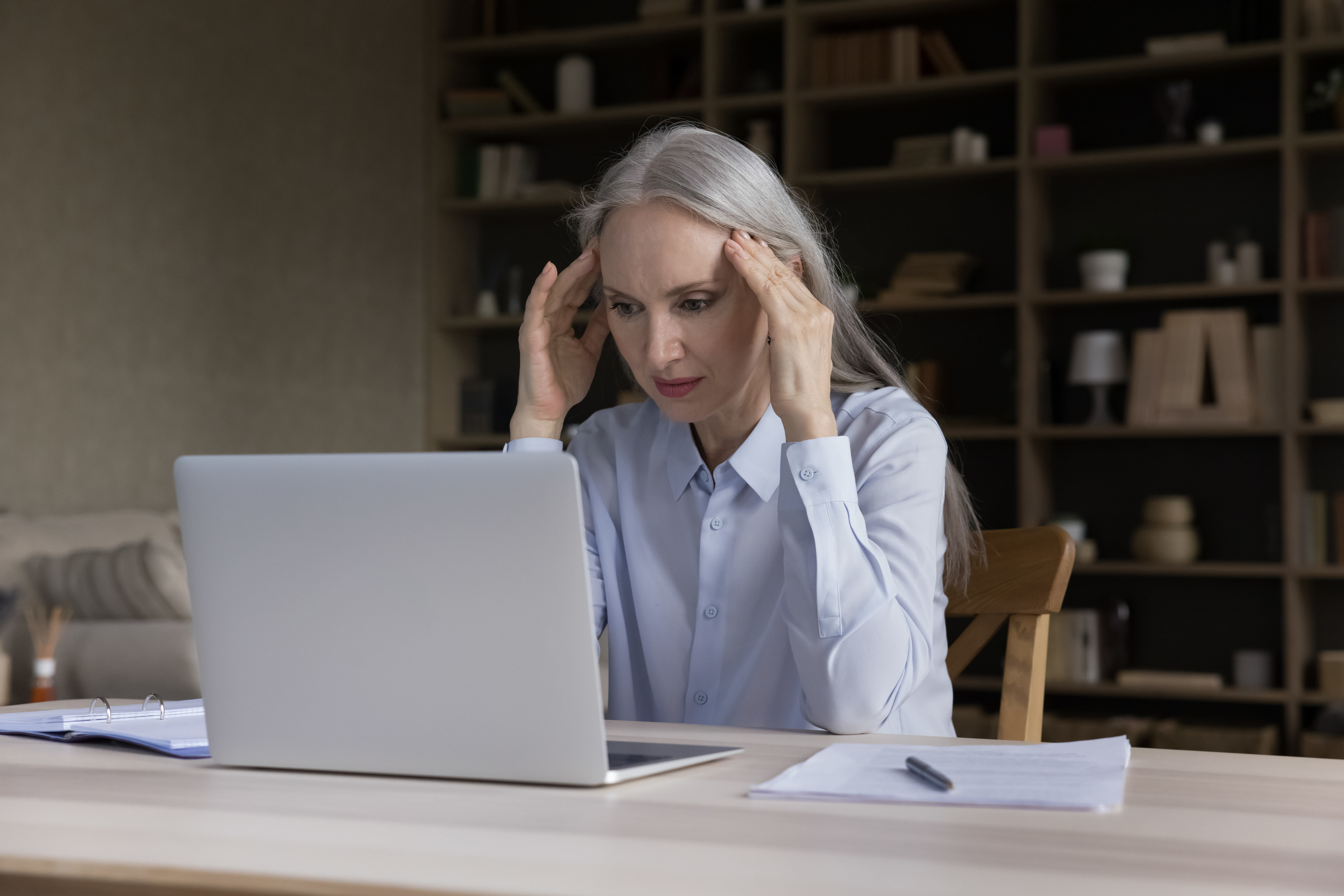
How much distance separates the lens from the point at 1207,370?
13.2ft

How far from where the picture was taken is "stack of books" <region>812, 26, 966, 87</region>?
14.0ft

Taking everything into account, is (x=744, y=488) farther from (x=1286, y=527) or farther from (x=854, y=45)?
(x=854, y=45)

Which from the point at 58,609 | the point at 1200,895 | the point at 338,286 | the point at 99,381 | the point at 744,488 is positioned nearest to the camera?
the point at 1200,895

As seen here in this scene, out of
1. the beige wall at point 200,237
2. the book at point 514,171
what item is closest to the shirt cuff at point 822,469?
the beige wall at point 200,237

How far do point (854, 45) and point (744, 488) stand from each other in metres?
3.18

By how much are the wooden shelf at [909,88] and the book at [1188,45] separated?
0.41 metres

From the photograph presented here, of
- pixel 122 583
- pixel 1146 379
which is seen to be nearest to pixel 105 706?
pixel 122 583

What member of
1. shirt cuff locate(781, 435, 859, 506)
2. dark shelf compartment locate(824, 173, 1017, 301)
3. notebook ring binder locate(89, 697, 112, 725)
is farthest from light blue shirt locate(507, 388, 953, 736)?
dark shelf compartment locate(824, 173, 1017, 301)

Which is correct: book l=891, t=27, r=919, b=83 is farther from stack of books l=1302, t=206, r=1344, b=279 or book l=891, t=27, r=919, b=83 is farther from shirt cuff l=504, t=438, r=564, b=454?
shirt cuff l=504, t=438, r=564, b=454

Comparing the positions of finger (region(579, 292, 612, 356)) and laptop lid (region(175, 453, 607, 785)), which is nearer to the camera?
laptop lid (region(175, 453, 607, 785))

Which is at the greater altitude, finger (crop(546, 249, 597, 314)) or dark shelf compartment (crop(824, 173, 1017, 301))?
dark shelf compartment (crop(824, 173, 1017, 301))

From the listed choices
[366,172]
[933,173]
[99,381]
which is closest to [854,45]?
[933,173]

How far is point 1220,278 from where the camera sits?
3955 mm

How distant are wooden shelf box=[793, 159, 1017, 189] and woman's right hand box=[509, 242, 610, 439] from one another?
2694 mm
